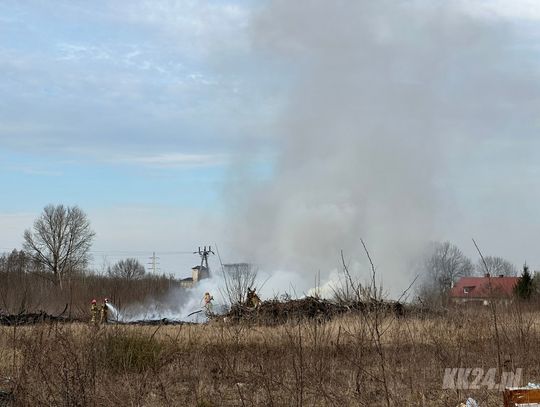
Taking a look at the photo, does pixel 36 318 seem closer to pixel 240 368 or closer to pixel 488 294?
pixel 240 368

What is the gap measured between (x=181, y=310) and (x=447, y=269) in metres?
49.0

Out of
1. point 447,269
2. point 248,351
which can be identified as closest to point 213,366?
point 248,351

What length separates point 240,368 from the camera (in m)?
11.2

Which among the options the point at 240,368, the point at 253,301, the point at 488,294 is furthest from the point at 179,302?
the point at 488,294

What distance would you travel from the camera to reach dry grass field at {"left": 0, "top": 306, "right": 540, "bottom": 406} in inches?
290

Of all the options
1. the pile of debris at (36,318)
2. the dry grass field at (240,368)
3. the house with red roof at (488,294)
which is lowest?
the dry grass field at (240,368)

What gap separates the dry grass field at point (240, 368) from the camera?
737cm

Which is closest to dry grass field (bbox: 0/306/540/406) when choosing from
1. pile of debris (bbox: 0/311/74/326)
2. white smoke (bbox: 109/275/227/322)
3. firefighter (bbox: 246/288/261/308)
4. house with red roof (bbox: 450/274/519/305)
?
pile of debris (bbox: 0/311/74/326)

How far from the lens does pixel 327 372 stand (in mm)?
9766

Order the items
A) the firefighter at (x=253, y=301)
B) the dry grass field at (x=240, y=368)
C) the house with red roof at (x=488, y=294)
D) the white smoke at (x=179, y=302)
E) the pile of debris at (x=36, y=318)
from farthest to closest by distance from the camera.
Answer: the white smoke at (x=179, y=302)
the firefighter at (x=253, y=301)
the pile of debris at (x=36, y=318)
the house with red roof at (x=488, y=294)
the dry grass field at (x=240, y=368)

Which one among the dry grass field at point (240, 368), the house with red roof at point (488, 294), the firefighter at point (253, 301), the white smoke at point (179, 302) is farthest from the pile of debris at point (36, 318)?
the white smoke at point (179, 302)

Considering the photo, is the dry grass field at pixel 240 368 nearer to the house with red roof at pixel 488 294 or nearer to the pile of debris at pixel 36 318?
the pile of debris at pixel 36 318

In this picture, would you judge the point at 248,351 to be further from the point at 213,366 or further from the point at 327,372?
the point at 327,372

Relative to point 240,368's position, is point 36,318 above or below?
above
